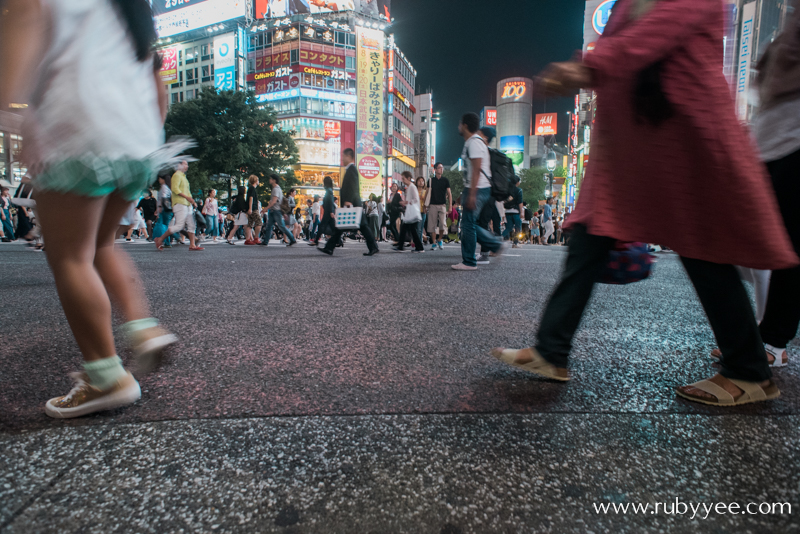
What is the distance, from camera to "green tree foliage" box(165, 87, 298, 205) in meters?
30.5

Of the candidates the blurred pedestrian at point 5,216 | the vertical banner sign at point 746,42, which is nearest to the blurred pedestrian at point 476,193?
the blurred pedestrian at point 5,216

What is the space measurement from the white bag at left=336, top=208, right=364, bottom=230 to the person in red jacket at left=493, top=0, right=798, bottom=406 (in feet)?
22.3

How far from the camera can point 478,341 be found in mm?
2422

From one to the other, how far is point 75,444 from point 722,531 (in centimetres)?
154

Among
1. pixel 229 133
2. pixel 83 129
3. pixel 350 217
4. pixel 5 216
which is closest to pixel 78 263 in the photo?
pixel 83 129

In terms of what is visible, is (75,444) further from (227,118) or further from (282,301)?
(227,118)

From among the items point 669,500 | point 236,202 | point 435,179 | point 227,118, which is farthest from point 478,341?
point 227,118

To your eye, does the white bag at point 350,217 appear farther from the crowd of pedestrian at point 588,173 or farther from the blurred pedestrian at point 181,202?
the crowd of pedestrian at point 588,173

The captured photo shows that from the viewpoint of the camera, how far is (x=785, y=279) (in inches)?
76.2

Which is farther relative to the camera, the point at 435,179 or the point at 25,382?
the point at 435,179

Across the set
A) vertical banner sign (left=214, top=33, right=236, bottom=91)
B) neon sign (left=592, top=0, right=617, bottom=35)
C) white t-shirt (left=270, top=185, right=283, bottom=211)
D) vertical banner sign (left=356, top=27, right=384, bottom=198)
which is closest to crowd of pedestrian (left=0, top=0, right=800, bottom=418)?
white t-shirt (left=270, top=185, right=283, bottom=211)

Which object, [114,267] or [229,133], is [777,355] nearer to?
[114,267]

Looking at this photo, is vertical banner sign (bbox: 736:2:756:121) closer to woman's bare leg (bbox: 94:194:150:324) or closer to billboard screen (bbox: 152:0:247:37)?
woman's bare leg (bbox: 94:194:150:324)

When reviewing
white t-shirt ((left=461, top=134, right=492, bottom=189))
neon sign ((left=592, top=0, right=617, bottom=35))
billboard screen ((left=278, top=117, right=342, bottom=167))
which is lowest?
white t-shirt ((left=461, top=134, right=492, bottom=189))
